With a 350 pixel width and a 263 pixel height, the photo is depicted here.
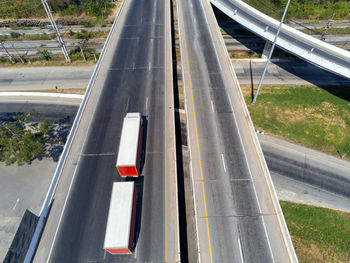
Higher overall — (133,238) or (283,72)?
(283,72)

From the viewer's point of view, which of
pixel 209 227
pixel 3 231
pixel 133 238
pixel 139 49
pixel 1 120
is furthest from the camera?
pixel 139 49

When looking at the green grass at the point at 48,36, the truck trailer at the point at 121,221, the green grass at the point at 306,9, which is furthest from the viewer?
the green grass at the point at 306,9

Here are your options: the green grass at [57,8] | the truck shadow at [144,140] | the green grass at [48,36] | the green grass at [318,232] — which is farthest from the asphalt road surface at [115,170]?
the green grass at [57,8]

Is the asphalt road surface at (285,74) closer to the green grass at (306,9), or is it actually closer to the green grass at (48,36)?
the green grass at (306,9)

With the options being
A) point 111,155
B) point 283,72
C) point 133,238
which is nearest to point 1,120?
point 111,155

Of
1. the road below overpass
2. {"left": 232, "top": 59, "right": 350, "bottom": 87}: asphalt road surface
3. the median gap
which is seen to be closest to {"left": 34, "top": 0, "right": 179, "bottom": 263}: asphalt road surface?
the road below overpass

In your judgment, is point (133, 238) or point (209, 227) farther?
point (209, 227)

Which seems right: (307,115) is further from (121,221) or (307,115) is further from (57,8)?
(57,8)

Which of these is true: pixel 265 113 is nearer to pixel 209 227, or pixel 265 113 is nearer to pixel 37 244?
pixel 209 227
